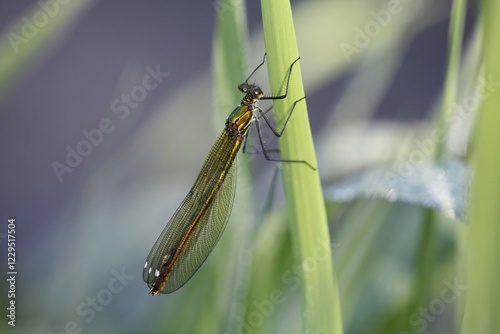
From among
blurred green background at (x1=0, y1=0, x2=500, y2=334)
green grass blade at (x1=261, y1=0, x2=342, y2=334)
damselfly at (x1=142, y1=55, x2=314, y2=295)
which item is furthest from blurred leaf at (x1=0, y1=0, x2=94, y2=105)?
green grass blade at (x1=261, y1=0, x2=342, y2=334)

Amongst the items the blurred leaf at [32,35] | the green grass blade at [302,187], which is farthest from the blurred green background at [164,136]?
the green grass blade at [302,187]

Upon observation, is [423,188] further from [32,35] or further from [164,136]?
[32,35]

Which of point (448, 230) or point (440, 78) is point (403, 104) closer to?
point (440, 78)

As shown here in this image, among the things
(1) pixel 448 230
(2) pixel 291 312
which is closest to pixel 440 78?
(1) pixel 448 230

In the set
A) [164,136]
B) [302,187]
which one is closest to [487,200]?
[302,187]

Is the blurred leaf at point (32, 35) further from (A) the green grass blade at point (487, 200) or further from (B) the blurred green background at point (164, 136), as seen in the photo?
(A) the green grass blade at point (487, 200)

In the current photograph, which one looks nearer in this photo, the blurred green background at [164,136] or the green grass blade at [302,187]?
the green grass blade at [302,187]
